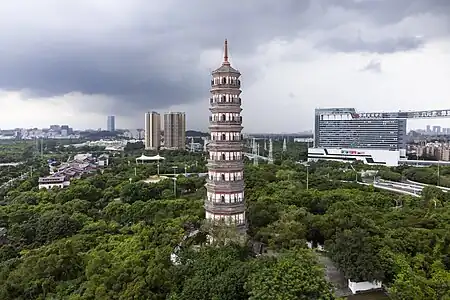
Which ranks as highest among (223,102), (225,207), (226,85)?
(226,85)

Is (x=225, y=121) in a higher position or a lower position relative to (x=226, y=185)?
A: higher

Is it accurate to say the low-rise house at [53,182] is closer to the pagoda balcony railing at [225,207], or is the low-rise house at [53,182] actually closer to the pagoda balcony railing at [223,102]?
the pagoda balcony railing at [225,207]

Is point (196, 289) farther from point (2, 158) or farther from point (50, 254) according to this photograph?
point (2, 158)

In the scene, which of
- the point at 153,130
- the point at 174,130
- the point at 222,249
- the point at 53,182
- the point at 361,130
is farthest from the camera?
the point at 153,130

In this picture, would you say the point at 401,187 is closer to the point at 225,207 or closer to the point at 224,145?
the point at 225,207

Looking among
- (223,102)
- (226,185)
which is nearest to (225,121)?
(223,102)

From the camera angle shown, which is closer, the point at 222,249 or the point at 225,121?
the point at 222,249

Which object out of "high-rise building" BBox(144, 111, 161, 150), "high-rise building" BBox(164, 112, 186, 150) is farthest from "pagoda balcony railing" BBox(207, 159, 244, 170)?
"high-rise building" BBox(144, 111, 161, 150)
